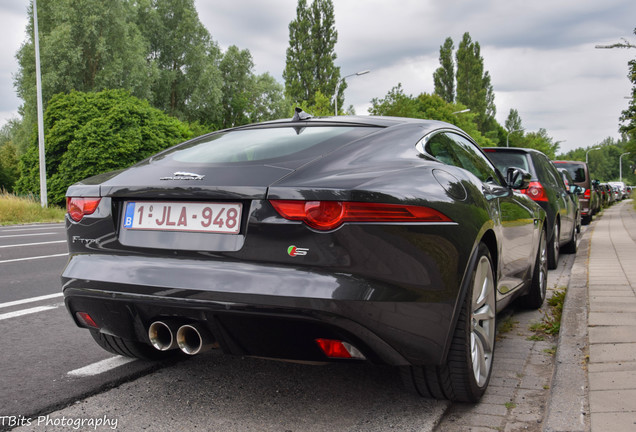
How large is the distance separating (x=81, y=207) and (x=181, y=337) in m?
0.84

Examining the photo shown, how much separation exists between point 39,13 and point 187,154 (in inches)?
1608

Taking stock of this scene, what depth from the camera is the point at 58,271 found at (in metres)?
7.78

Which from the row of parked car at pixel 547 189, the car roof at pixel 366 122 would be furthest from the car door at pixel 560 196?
the car roof at pixel 366 122

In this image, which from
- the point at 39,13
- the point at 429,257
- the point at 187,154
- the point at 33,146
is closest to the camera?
the point at 429,257

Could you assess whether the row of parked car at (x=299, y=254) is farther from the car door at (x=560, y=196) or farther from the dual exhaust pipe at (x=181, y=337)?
the car door at (x=560, y=196)

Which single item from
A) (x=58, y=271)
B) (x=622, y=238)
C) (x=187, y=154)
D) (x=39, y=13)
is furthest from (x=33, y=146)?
(x=187, y=154)

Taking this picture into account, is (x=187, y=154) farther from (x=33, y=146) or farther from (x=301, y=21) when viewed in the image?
(x=301, y=21)

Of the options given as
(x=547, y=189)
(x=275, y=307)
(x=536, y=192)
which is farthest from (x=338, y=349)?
(x=547, y=189)

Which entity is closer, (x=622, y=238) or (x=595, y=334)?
(x=595, y=334)

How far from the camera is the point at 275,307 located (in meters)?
2.40

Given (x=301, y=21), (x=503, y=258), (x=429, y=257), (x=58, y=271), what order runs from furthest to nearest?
1. (x=301, y=21)
2. (x=58, y=271)
3. (x=503, y=258)
4. (x=429, y=257)

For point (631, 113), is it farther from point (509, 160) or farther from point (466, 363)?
point (466, 363)

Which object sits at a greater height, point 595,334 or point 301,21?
point 301,21

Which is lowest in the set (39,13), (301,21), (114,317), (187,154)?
(114,317)
